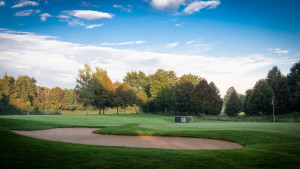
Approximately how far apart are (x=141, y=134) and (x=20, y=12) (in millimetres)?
22972

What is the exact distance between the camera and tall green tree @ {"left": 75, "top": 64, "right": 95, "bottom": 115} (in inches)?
2292

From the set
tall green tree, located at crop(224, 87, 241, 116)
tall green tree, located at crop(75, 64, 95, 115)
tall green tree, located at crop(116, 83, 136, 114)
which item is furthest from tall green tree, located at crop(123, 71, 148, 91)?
tall green tree, located at crop(224, 87, 241, 116)

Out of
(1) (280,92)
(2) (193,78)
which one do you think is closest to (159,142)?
(1) (280,92)

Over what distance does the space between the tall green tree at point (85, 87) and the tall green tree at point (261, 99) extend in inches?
1741

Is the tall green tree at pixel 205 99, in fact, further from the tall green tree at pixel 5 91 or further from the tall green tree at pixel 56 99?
the tall green tree at pixel 5 91

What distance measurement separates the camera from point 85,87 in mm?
59344

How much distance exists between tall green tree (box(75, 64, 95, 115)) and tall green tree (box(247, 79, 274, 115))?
4422 centimetres

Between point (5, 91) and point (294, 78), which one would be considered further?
point (5, 91)

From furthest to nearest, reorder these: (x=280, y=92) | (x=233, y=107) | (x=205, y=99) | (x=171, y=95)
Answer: (x=171, y=95) → (x=233, y=107) → (x=205, y=99) → (x=280, y=92)

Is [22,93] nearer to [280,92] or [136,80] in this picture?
[136,80]

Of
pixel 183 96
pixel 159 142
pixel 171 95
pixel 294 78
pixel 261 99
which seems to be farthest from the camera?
pixel 171 95

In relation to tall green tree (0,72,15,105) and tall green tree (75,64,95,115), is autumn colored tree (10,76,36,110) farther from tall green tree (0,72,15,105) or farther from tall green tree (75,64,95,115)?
tall green tree (75,64,95,115)

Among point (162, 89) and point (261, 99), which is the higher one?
point (162, 89)

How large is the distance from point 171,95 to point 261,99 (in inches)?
1122
